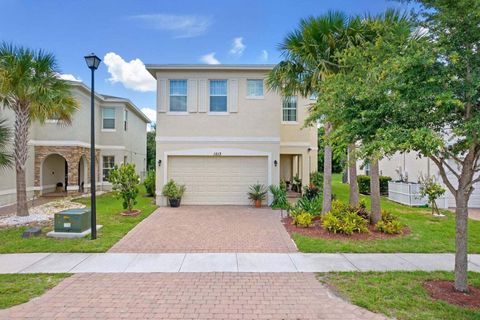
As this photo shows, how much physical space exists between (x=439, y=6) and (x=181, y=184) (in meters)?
12.0

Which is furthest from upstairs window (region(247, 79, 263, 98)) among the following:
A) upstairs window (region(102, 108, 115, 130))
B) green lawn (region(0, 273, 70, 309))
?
upstairs window (region(102, 108, 115, 130))

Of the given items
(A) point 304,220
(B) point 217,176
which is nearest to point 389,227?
(A) point 304,220

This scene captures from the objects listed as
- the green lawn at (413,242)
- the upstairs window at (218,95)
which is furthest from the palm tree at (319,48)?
the upstairs window at (218,95)

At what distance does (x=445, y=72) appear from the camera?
4.14 m

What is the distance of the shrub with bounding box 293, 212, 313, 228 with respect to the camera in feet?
30.3

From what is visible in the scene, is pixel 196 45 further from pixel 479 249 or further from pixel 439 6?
pixel 479 249

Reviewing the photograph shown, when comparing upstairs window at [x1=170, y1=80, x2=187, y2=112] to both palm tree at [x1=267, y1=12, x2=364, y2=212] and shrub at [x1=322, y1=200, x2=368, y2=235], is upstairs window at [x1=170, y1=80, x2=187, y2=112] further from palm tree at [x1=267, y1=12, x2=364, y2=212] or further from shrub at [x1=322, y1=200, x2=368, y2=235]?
shrub at [x1=322, y1=200, x2=368, y2=235]

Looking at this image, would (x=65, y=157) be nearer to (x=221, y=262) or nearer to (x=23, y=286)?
(x=23, y=286)

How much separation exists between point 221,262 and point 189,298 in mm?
1750

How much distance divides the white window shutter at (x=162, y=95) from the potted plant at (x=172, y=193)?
3.72 metres

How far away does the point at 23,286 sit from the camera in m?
4.99

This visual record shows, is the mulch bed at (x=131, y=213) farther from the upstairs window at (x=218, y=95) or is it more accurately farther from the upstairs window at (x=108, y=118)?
the upstairs window at (x=108, y=118)

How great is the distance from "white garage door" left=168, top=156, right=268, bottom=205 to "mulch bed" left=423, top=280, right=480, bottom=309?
9459 millimetres

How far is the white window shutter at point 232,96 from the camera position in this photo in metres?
14.0
